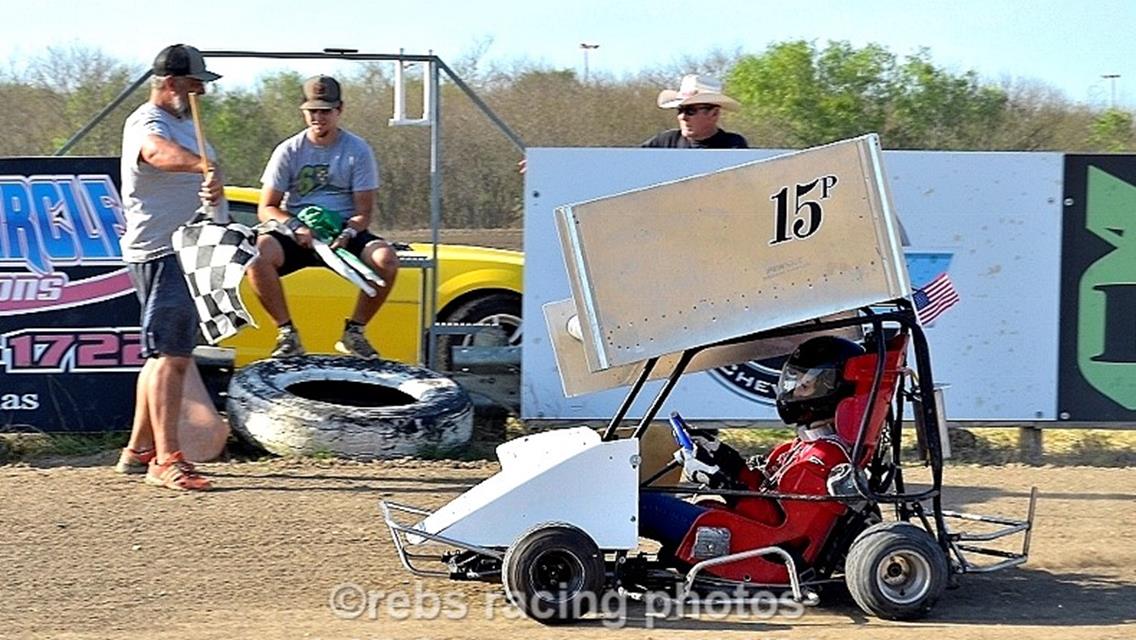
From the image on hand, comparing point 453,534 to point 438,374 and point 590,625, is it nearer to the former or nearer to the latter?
point 590,625

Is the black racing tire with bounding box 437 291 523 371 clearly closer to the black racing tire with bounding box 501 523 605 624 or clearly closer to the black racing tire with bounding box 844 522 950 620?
the black racing tire with bounding box 501 523 605 624

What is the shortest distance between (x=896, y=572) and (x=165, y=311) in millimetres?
3920

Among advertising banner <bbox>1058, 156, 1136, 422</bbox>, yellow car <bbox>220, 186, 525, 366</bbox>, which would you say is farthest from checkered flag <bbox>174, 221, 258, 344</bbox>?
advertising banner <bbox>1058, 156, 1136, 422</bbox>

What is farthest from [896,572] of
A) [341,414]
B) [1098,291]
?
[1098,291]

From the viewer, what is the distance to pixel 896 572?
6117mm

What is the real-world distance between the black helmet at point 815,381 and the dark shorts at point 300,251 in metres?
4.13

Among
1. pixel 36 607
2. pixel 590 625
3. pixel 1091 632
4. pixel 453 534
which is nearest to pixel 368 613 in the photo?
pixel 453 534

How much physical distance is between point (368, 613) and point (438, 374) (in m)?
3.90

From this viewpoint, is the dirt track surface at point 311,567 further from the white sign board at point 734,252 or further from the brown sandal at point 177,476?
the white sign board at point 734,252

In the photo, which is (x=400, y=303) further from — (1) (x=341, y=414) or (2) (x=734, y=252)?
(2) (x=734, y=252)

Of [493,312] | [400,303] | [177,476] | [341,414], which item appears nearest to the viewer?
[177,476]

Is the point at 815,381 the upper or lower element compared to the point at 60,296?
lower

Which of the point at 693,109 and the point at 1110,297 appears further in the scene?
the point at 693,109

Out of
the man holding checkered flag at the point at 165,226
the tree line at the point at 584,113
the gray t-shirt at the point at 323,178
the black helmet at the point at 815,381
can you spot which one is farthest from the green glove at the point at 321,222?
the tree line at the point at 584,113
